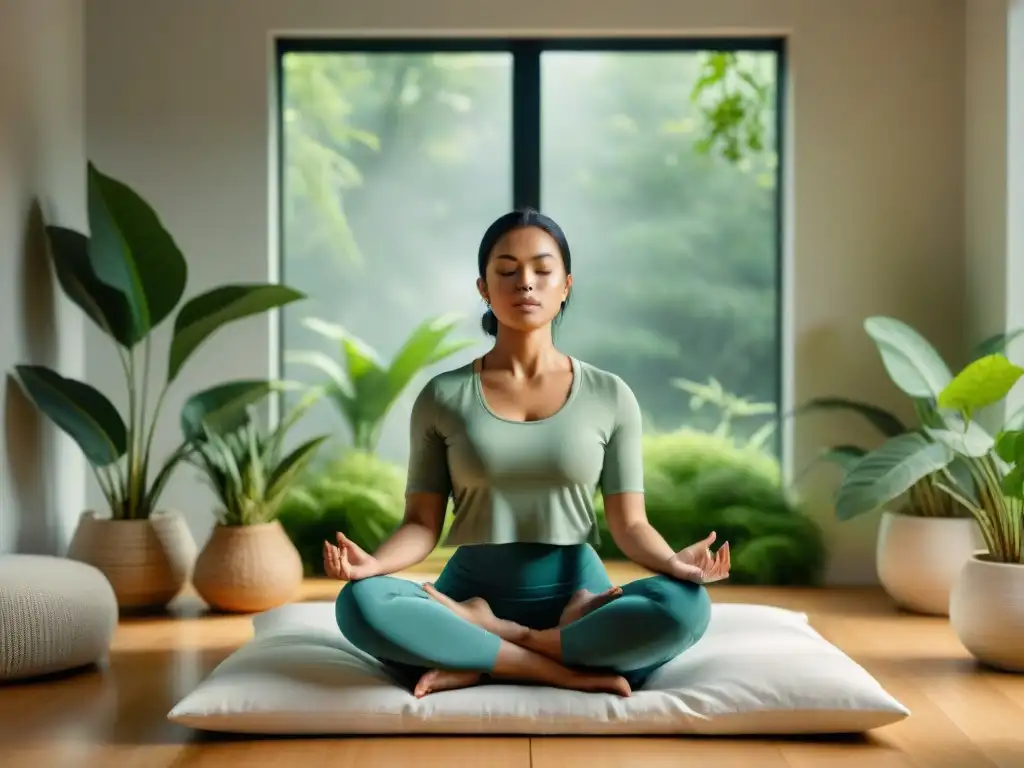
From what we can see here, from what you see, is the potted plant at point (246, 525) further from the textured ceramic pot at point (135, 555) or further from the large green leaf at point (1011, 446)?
the large green leaf at point (1011, 446)

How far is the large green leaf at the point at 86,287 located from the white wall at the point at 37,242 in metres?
0.10

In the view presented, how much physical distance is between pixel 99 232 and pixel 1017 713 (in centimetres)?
279

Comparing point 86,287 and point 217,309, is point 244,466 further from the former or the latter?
point 86,287

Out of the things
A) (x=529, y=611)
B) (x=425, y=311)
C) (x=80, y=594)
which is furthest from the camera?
(x=425, y=311)

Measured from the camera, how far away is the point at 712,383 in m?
4.67

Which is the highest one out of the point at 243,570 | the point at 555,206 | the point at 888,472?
the point at 555,206

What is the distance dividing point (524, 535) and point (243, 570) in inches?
55.6

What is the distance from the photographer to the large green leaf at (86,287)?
3.91m

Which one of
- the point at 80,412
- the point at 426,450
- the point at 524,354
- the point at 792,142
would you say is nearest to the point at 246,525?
the point at 80,412

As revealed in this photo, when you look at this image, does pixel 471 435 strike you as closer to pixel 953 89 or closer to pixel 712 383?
pixel 712 383

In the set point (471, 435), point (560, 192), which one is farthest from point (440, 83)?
point (471, 435)

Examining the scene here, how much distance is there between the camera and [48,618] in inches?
118

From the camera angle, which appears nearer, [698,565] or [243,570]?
[698,565]

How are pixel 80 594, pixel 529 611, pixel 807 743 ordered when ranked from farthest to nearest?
pixel 80 594 < pixel 529 611 < pixel 807 743
